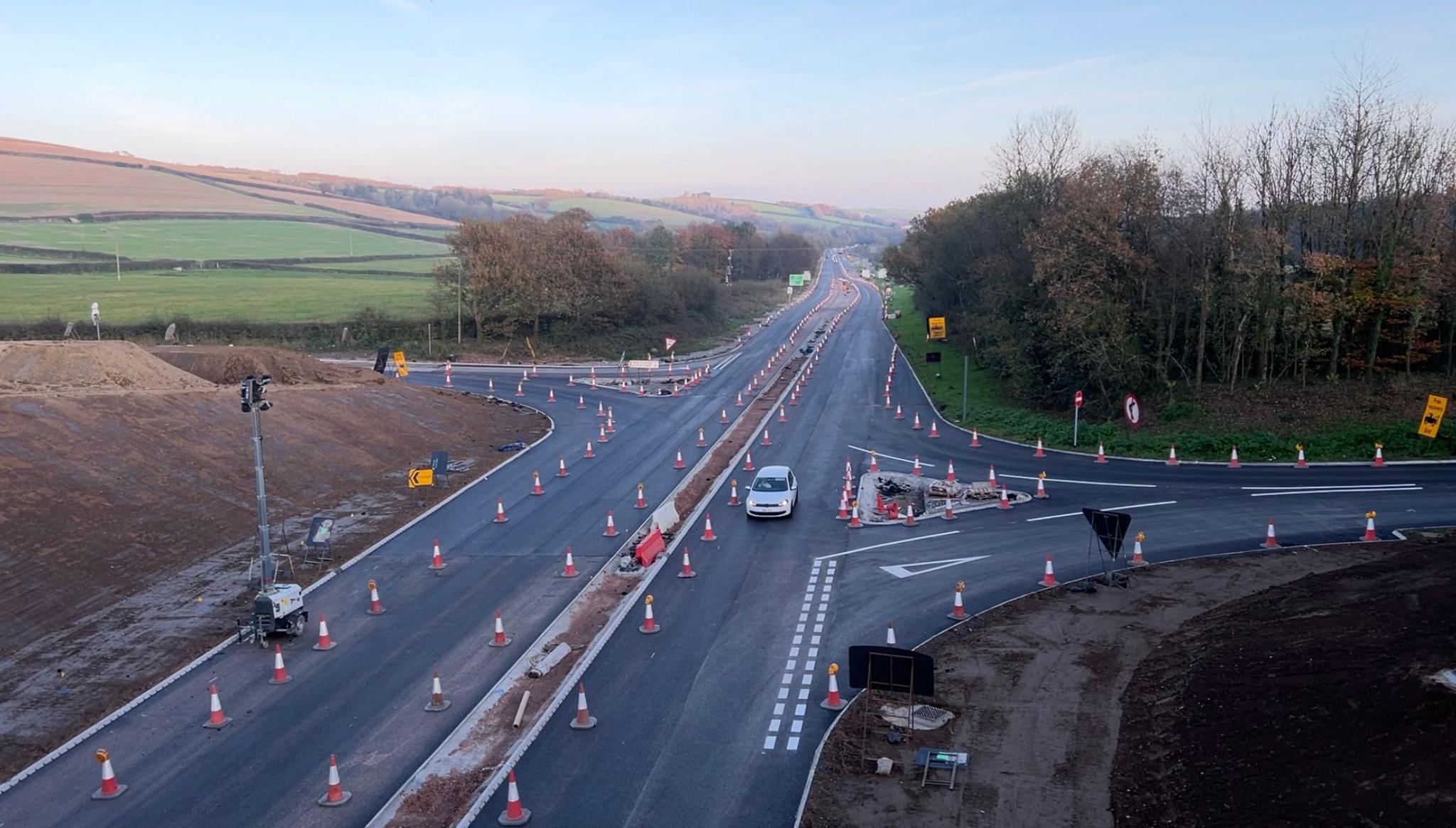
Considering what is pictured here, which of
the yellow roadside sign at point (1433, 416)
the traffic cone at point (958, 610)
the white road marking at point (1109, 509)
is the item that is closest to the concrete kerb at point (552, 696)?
the traffic cone at point (958, 610)

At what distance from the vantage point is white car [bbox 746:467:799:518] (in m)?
27.0

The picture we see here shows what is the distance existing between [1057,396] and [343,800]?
35.7 metres

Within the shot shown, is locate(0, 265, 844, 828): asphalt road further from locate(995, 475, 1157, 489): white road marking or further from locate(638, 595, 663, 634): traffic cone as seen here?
locate(995, 475, 1157, 489): white road marking

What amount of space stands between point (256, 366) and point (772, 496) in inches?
1020

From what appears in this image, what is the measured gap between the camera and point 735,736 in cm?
Result: 1461

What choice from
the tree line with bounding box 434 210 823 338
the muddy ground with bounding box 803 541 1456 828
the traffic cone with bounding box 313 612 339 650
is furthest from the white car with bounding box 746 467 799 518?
the tree line with bounding box 434 210 823 338

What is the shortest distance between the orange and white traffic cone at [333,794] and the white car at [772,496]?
50.3ft

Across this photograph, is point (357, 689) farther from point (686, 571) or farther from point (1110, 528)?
point (1110, 528)

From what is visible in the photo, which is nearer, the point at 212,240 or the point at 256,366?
the point at 256,366

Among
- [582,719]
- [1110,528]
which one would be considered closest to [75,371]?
[582,719]

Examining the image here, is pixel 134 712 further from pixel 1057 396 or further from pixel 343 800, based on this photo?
pixel 1057 396

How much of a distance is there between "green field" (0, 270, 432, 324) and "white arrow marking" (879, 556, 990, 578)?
6144cm

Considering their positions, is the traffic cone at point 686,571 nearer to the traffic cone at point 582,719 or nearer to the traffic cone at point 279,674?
the traffic cone at point 582,719

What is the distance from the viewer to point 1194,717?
46.0ft
